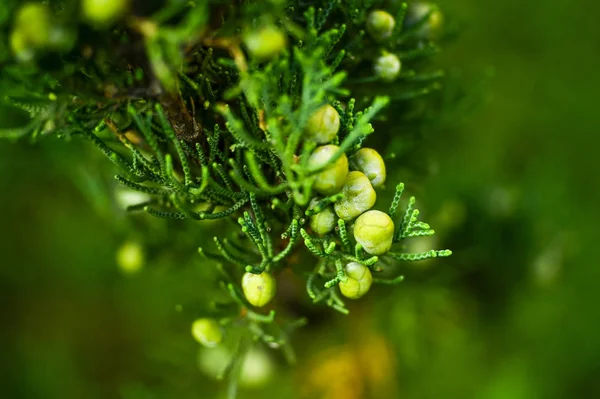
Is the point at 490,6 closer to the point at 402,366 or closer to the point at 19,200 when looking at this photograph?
the point at 402,366

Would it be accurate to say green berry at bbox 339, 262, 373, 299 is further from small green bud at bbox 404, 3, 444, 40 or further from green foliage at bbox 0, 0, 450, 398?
small green bud at bbox 404, 3, 444, 40

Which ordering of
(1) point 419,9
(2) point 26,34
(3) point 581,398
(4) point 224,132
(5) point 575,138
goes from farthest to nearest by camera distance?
(5) point 575,138, (3) point 581,398, (1) point 419,9, (4) point 224,132, (2) point 26,34

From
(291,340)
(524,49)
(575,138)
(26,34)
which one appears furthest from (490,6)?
(26,34)

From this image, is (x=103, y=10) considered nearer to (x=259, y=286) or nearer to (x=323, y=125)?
(x=323, y=125)

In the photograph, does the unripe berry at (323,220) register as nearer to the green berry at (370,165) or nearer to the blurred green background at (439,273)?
the green berry at (370,165)

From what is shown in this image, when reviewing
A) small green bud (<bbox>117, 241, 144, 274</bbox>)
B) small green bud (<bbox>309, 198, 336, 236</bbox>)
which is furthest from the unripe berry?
small green bud (<bbox>117, 241, 144, 274</bbox>)

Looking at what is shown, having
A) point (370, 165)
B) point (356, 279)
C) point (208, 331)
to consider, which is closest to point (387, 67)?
point (370, 165)

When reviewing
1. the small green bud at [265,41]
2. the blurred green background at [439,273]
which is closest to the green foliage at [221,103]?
the small green bud at [265,41]
